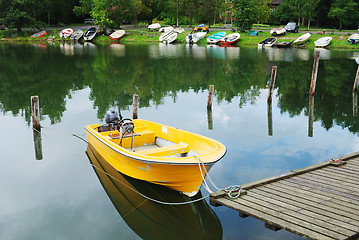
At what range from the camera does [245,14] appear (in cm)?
6047

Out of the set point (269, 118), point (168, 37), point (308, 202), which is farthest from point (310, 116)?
point (168, 37)

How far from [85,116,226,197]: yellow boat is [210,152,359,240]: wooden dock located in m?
1.20

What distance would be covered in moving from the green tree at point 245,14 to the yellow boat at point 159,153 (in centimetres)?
5105

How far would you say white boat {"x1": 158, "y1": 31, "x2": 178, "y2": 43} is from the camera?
63.0 meters

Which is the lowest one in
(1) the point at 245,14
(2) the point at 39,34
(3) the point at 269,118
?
(3) the point at 269,118

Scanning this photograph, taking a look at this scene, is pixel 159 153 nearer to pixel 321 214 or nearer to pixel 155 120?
pixel 321 214

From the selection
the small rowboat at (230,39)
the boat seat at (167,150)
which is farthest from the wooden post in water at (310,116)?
the small rowboat at (230,39)

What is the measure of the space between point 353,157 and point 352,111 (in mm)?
9602

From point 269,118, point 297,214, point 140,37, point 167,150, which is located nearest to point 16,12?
point 140,37

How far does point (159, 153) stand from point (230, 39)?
51.0 metres

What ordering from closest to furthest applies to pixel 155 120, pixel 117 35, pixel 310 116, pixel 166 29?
pixel 155 120 → pixel 310 116 → pixel 117 35 → pixel 166 29

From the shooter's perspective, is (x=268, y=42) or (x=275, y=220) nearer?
(x=275, y=220)

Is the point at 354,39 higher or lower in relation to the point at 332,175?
lower

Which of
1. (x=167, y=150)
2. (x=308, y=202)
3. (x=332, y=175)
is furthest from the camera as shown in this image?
(x=167, y=150)
